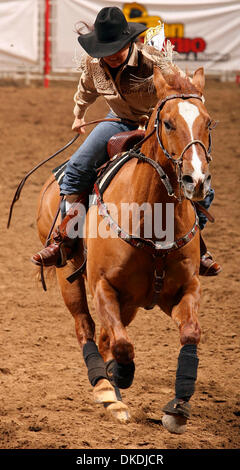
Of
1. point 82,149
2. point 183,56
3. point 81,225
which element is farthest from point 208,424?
point 183,56

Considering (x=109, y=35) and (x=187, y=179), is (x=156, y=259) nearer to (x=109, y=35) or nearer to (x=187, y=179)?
(x=187, y=179)

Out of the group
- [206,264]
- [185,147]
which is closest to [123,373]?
[206,264]

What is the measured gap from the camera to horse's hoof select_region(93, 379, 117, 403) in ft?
12.5

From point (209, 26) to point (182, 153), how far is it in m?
9.91

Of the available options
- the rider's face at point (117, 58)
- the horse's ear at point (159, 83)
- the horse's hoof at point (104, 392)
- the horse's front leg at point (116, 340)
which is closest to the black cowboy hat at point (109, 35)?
the rider's face at point (117, 58)

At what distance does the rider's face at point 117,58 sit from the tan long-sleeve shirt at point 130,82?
3cm

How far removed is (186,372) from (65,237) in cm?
129

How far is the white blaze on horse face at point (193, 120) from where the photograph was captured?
3.00 m

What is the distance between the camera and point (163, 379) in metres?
Result: 4.94

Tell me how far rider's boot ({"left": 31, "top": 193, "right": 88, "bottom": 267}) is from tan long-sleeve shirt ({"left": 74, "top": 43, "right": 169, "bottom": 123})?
60 centimetres

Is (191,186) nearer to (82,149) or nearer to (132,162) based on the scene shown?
(132,162)

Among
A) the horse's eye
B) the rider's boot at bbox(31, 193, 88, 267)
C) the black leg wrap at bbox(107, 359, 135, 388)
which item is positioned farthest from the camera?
the rider's boot at bbox(31, 193, 88, 267)

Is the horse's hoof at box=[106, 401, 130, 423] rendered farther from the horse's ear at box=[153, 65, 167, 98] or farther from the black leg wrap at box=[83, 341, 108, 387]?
the horse's ear at box=[153, 65, 167, 98]

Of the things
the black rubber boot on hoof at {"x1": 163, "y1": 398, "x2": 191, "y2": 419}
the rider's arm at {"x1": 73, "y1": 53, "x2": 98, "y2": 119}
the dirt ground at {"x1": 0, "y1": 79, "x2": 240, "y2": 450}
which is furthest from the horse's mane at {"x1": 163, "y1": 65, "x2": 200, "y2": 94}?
the dirt ground at {"x1": 0, "y1": 79, "x2": 240, "y2": 450}
